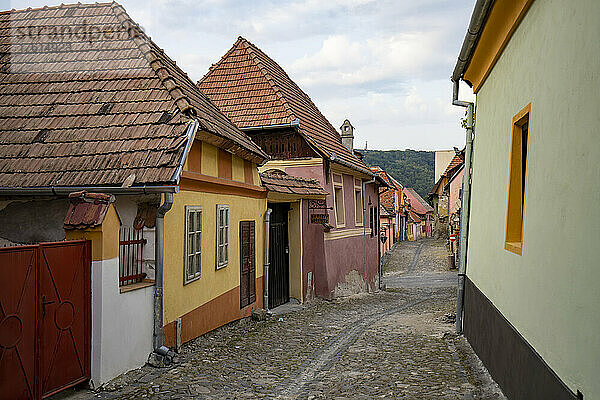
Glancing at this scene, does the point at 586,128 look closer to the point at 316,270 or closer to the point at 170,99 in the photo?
the point at 170,99

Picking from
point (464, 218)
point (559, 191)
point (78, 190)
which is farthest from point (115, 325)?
point (464, 218)

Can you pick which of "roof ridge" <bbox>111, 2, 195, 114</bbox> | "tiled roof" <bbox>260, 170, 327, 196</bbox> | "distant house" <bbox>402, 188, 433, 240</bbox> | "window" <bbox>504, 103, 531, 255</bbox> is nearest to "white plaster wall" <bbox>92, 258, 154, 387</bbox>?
"roof ridge" <bbox>111, 2, 195, 114</bbox>

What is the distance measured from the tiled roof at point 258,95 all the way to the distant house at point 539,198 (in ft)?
30.8

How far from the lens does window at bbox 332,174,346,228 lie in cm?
1914

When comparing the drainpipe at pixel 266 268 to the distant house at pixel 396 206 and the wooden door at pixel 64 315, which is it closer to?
the wooden door at pixel 64 315

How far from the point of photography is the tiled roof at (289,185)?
45.4 feet

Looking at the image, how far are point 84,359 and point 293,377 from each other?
8.46ft

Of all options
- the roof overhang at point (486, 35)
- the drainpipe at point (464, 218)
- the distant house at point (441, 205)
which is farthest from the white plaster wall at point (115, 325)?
the distant house at point (441, 205)

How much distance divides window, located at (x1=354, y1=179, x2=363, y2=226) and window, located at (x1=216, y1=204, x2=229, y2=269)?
11.1 metres

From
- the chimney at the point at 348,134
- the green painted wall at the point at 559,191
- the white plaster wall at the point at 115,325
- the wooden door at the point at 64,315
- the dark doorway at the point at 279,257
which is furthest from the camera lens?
the chimney at the point at 348,134

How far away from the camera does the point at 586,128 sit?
376 centimetres

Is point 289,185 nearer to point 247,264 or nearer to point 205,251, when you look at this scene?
point 247,264

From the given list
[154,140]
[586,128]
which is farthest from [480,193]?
[586,128]

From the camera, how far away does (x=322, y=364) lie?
8.51 metres
